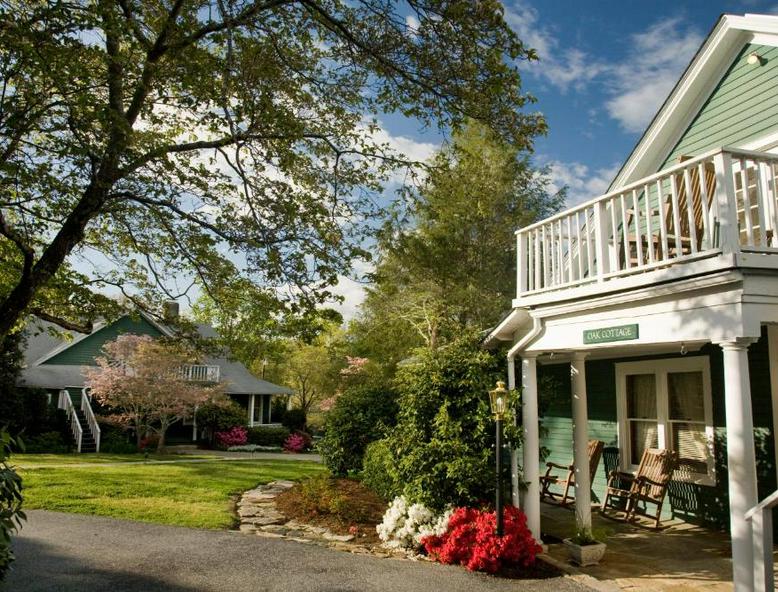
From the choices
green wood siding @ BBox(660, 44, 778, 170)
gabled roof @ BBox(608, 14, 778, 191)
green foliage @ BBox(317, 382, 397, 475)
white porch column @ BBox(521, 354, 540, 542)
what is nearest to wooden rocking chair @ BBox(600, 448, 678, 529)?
white porch column @ BBox(521, 354, 540, 542)

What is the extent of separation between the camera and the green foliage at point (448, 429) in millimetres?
7891

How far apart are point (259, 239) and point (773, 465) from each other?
25.9ft

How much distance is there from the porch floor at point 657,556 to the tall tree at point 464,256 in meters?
12.0

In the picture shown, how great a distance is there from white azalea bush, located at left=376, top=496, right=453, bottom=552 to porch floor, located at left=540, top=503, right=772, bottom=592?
1510 millimetres

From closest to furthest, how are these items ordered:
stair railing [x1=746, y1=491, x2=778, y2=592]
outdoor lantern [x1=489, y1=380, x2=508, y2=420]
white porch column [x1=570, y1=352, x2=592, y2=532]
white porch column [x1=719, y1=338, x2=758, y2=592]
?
stair railing [x1=746, y1=491, x2=778, y2=592], white porch column [x1=719, y1=338, x2=758, y2=592], outdoor lantern [x1=489, y1=380, x2=508, y2=420], white porch column [x1=570, y1=352, x2=592, y2=532]

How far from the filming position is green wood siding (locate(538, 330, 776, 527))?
8016 millimetres

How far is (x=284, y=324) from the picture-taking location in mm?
8820

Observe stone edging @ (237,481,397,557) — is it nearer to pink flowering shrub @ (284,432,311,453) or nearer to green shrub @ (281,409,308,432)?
pink flowering shrub @ (284,432,311,453)

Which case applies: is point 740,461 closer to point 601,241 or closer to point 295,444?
point 601,241

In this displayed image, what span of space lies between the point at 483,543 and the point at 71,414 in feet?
73.6

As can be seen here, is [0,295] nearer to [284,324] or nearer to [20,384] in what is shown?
[284,324]

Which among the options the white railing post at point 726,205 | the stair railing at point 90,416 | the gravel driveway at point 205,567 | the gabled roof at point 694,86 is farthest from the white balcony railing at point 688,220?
the stair railing at point 90,416

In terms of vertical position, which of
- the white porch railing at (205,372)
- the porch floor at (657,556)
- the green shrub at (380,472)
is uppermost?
the white porch railing at (205,372)

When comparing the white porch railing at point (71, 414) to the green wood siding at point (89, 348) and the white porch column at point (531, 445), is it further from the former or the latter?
the white porch column at point (531, 445)
